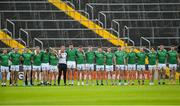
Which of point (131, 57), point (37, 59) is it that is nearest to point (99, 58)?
point (131, 57)

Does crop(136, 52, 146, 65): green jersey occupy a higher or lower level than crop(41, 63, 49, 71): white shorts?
higher

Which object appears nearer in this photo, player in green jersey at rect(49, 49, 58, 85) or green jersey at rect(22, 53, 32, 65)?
green jersey at rect(22, 53, 32, 65)

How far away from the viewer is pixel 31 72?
3136 centimetres

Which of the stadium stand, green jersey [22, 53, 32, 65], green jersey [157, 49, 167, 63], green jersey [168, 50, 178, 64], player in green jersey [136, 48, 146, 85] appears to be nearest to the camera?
green jersey [22, 53, 32, 65]

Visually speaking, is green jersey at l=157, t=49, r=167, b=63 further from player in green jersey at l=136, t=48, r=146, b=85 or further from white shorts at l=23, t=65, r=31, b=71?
white shorts at l=23, t=65, r=31, b=71

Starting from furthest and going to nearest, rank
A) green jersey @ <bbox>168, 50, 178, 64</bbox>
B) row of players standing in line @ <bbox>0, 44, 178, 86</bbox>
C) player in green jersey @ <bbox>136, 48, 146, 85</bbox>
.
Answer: green jersey @ <bbox>168, 50, 178, 64</bbox>, player in green jersey @ <bbox>136, 48, 146, 85</bbox>, row of players standing in line @ <bbox>0, 44, 178, 86</bbox>

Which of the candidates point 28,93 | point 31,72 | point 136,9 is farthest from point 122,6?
point 28,93

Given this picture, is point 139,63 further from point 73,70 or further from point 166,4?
point 166,4

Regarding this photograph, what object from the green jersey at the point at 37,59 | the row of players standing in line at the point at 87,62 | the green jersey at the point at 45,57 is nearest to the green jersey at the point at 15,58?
the row of players standing in line at the point at 87,62

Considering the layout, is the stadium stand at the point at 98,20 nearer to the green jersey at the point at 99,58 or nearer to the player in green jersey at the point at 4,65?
the green jersey at the point at 99,58

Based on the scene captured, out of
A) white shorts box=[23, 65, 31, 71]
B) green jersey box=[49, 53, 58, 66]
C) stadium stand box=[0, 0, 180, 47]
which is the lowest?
white shorts box=[23, 65, 31, 71]

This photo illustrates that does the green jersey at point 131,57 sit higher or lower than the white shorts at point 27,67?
higher

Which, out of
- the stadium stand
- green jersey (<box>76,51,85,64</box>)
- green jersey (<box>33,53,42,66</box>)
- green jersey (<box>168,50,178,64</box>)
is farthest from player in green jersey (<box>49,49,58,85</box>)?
the stadium stand

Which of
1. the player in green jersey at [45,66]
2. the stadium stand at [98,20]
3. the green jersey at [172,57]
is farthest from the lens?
the stadium stand at [98,20]
